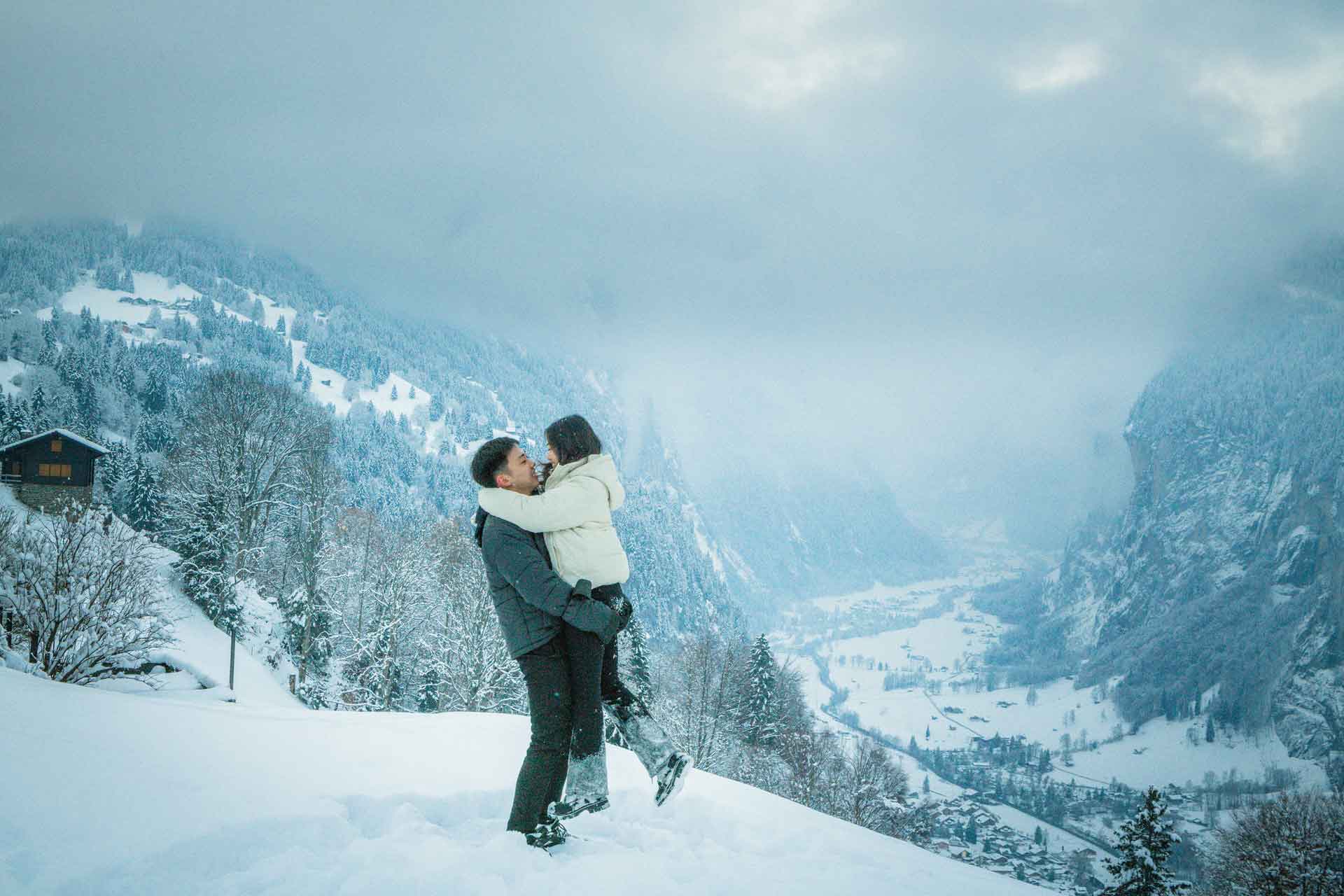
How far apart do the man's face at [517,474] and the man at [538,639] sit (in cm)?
12

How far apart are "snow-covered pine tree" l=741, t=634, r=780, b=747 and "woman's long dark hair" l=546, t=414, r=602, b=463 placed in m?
31.1

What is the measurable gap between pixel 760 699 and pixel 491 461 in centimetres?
3242

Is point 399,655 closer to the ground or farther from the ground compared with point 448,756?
closer to the ground

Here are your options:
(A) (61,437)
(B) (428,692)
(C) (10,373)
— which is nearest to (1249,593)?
(B) (428,692)

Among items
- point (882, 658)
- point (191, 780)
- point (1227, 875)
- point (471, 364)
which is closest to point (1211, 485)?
point (882, 658)

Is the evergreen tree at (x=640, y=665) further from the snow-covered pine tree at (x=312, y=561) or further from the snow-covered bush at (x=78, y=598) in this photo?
the snow-covered bush at (x=78, y=598)

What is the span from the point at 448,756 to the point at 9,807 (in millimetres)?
2842

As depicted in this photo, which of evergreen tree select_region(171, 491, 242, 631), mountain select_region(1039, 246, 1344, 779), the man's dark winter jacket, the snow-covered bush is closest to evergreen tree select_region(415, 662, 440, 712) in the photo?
evergreen tree select_region(171, 491, 242, 631)

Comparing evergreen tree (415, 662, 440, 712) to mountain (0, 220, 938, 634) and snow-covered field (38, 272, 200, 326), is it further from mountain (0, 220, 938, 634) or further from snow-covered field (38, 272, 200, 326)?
snow-covered field (38, 272, 200, 326)

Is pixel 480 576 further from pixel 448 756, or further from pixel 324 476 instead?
pixel 448 756

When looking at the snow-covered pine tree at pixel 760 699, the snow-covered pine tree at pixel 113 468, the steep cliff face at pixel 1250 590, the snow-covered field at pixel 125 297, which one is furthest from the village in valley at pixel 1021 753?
the snow-covered field at pixel 125 297

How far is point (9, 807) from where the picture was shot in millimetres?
2912

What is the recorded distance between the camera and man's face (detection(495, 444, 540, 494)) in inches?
161

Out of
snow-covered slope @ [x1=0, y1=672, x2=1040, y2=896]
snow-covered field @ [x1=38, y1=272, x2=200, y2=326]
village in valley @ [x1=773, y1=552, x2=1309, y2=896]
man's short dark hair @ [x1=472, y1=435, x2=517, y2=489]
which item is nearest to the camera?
snow-covered slope @ [x1=0, y1=672, x2=1040, y2=896]
